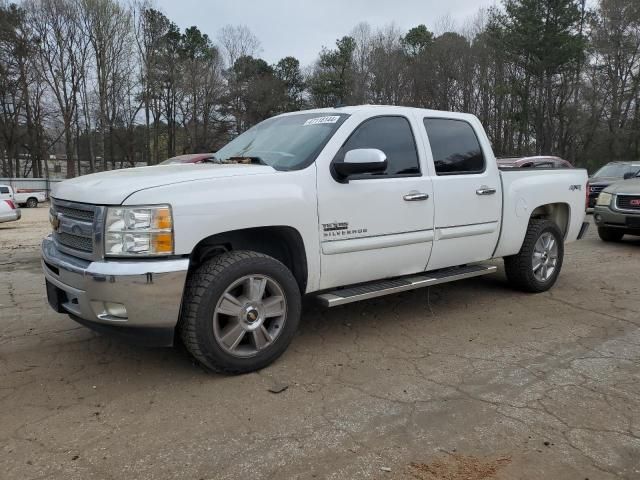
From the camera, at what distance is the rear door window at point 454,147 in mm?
4824

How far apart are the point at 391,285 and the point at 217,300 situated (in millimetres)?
1575

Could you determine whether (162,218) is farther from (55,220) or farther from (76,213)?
(55,220)

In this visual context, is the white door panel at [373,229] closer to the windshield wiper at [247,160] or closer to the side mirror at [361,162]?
the side mirror at [361,162]

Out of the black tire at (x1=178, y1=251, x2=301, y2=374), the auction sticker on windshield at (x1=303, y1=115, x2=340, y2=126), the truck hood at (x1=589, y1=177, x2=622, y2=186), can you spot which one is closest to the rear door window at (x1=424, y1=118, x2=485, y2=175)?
the auction sticker on windshield at (x1=303, y1=115, x2=340, y2=126)

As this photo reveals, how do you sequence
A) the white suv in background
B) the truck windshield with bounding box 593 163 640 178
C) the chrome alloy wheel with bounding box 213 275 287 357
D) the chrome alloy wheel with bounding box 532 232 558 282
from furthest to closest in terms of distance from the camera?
the truck windshield with bounding box 593 163 640 178 → the white suv in background → the chrome alloy wheel with bounding box 532 232 558 282 → the chrome alloy wheel with bounding box 213 275 287 357

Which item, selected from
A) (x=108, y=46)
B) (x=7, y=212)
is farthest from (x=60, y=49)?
(x=7, y=212)

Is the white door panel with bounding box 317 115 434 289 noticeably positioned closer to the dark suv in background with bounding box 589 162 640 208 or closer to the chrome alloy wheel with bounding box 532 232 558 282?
the chrome alloy wheel with bounding box 532 232 558 282

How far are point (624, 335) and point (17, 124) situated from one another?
4890cm

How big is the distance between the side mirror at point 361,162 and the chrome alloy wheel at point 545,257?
2799 millimetres

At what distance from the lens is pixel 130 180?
3459 millimetres

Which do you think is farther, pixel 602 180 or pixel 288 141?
pixel 602 180

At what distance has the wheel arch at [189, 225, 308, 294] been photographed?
371cm

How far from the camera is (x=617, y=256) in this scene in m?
8.62

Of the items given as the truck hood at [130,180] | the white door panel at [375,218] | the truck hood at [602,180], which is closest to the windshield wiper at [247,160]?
the truck hood at [130,180]
